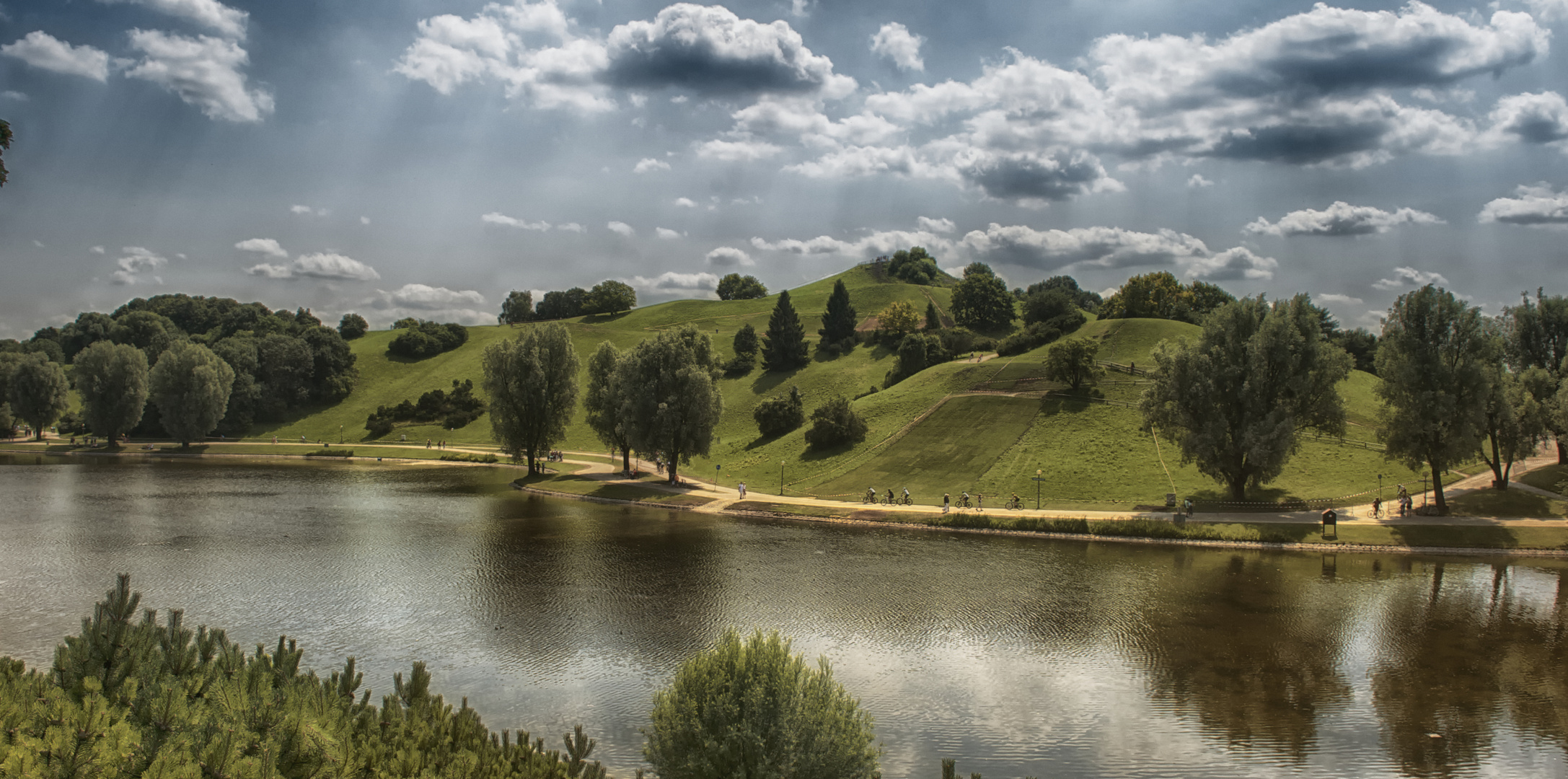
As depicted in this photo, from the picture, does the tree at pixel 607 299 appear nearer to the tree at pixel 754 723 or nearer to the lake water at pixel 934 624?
the lake water at pixel 934 624

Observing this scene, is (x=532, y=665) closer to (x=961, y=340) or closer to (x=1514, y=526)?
(x=1514, y=526)

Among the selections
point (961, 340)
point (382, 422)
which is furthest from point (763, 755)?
point (382, 422)

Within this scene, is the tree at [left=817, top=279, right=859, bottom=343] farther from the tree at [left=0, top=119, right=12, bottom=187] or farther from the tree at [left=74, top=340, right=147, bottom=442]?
the tree at [left=0, top=119, right=12, bottom=187]

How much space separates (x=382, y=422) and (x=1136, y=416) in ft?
314

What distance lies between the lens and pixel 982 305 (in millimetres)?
135375

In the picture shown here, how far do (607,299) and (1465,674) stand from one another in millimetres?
160724

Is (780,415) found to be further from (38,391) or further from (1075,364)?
(38,391)

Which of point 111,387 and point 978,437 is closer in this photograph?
point 978,437

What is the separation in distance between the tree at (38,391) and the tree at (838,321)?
345ft

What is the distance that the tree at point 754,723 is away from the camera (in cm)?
1340

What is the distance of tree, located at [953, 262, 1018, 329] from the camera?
13488cm

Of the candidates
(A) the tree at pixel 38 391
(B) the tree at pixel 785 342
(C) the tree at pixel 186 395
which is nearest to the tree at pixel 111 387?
(C) the tree at pixel 186 395

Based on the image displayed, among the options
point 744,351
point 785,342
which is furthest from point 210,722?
point 744,351

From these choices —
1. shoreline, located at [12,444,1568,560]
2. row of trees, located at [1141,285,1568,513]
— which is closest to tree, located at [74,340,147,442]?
shoreline, located at [12,444,1568,560]
